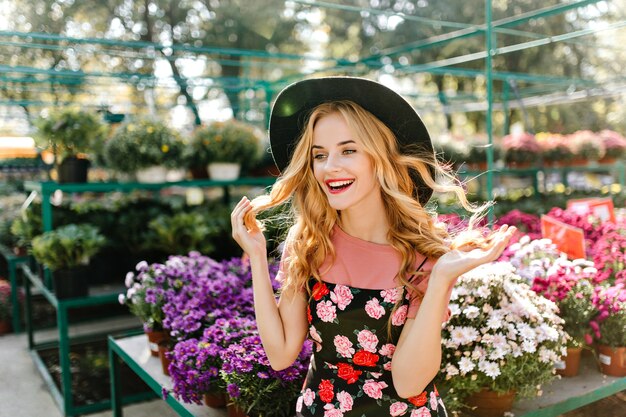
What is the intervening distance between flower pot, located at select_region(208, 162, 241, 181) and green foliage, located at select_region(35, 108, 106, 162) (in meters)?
0.97

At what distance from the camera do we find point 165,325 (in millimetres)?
2590

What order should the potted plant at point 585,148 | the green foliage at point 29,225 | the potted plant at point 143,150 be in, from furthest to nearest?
the potted plant at point 585,148 < the green foliage at point 29,225 < the potted plant at point 143,150

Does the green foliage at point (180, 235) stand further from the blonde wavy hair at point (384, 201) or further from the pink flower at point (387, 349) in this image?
the pink flower at point (387, 349)

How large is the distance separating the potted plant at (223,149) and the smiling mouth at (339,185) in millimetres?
3277

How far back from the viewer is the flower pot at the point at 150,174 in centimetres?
437

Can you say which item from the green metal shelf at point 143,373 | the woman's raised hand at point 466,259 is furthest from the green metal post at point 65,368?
the woman's raised hand at point 466,259

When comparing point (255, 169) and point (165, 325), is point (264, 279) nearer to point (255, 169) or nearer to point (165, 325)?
point (165, 325)

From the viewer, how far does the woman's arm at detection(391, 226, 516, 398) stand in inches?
51.8

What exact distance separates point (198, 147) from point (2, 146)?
6.50 metres

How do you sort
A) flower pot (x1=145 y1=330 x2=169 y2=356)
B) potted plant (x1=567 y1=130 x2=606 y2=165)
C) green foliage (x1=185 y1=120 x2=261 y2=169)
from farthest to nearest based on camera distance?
potted plant (x1=567 y1=130 x2=606 y2=165), green foliage (x1=185 y1=120 x2=261 y2=169), flower pot (x1=145 y1=330 x2=169 y2=356)

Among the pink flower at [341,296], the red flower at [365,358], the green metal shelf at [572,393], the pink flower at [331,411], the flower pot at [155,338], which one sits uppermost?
the pink flower at [341,296]

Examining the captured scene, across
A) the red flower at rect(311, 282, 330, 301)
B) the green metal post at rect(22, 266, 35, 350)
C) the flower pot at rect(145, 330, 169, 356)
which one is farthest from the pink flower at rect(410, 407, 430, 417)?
the green metal post at rect(22, 266, 35, 350)

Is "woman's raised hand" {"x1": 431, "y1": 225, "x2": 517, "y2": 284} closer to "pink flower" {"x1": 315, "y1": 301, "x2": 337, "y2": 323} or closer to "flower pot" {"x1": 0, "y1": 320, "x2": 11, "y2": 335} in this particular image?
"pink flower" {"x1": 315, "y1": 301, "x2": 337, "y2": 323}

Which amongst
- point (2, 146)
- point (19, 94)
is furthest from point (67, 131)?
point (19, 94)
